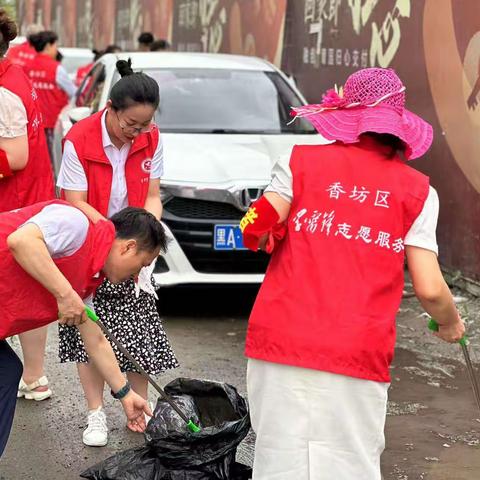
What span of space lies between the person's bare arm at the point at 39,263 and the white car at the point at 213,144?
136 inches

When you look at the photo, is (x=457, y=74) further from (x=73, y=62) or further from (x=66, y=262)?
(x=73, y=62)

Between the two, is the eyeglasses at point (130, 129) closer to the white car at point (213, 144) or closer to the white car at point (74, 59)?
the white car at point (213, 144)

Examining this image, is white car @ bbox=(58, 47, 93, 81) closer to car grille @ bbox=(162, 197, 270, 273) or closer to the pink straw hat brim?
car grille @ bbox=(162, 197, 270, 273)

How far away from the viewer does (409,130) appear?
3.47 metres

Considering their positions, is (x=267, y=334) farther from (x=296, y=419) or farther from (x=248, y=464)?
(x=248, y=464)

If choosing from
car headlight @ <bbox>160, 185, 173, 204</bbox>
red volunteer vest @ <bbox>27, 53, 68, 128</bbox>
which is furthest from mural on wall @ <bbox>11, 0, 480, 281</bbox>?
red volunteer vest @ <bbox>27, 53, 68, 128</bbox>

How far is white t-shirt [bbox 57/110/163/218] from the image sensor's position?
496 cm

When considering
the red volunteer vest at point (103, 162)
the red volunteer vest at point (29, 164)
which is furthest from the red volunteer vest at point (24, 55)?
the red volunteer vest at point (103, 162)

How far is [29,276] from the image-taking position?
A: 376 cm

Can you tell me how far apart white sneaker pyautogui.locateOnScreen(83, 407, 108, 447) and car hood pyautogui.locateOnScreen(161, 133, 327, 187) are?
245 centimetres

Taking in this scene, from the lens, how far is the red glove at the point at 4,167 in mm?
4891

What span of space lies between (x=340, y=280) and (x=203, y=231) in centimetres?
394

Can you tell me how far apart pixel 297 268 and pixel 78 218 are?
81cm

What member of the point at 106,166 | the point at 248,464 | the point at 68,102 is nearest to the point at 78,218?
the point at 106,166
